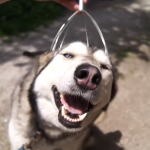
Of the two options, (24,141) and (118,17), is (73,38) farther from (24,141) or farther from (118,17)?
(24,141)

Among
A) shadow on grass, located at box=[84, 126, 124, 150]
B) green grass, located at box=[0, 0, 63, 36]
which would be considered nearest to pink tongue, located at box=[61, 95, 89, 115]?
shadow on grass, located at box=[84, 126, 124, 150]

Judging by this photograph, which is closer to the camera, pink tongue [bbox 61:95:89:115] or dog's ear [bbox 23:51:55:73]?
pink tongue [bbox 61:95:89:115]

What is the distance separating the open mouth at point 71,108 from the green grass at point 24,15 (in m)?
2.74

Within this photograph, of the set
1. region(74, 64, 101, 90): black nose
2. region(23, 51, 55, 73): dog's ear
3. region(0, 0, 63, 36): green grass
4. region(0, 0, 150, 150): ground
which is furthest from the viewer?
region(0, 0, 63, 36): green grass

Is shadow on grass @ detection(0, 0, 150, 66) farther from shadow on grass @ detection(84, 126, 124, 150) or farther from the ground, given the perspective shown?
shadow on grass @ detection(84, 126, 124, 150)

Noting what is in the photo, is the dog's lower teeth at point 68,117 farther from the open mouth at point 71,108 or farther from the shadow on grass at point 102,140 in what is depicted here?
the shadow on grass at point 102,140

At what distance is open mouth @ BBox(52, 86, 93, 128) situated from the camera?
186 centimetres

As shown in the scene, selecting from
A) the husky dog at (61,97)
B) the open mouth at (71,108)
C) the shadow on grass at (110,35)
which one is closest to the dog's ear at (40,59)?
the husky dog at (61,97)

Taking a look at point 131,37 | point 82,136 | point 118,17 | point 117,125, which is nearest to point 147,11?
point 118,17

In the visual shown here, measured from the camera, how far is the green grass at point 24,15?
14.9ft

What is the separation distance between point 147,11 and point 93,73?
5.16 m

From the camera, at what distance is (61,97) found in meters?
1.89

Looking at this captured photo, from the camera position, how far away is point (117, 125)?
3090 millimetres

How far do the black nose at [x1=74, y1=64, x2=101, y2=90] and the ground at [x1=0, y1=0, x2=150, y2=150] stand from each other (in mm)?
1250
